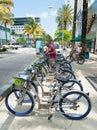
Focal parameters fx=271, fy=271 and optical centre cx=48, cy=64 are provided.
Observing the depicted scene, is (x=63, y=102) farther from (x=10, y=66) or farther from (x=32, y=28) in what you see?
(x=32, y=28)

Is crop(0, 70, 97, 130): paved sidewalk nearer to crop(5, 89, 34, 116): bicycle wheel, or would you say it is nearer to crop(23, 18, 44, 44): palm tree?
crop(5, 89, 34, 116): bicycle wheel

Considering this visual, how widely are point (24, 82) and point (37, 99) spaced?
505 millimetres

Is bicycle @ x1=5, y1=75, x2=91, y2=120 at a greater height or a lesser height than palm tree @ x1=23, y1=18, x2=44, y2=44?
lesser

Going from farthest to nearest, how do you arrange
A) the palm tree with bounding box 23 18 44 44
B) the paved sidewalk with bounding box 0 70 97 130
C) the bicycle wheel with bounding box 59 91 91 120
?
the palm tree with bounding box 23 18 44 44, the bicycle wheel with bounding box 59 91 91 120, the paved sidewalk with bounding box 0 70 97 130

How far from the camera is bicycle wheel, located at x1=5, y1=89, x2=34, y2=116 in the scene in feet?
21.2

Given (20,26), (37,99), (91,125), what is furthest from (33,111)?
(20,26)

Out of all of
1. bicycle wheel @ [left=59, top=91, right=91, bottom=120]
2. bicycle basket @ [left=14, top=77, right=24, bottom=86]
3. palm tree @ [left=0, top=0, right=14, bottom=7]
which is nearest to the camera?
bicycle wheel @ [left=59, top=91, right=91, bottom=120]

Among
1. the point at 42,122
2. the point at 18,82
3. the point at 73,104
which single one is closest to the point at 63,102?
the point at 73,104

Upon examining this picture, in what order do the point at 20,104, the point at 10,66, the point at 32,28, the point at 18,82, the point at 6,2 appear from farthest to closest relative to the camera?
1. the point at 32,28
2. the point at 6,2
3. the point at 10,66
4. the point at 20,104
5. the point at 18,82

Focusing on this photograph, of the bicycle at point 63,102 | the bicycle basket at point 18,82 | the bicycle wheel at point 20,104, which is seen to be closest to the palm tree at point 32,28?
the bicycle wheel at point 20,104

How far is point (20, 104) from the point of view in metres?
6.78

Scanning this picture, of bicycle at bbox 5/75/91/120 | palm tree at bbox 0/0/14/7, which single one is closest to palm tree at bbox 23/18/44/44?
palm tree at bbox 0/0/14/7

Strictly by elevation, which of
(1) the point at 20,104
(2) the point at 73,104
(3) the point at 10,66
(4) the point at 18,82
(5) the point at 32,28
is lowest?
(3) the point at 10,66

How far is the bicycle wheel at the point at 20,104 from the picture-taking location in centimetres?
646
